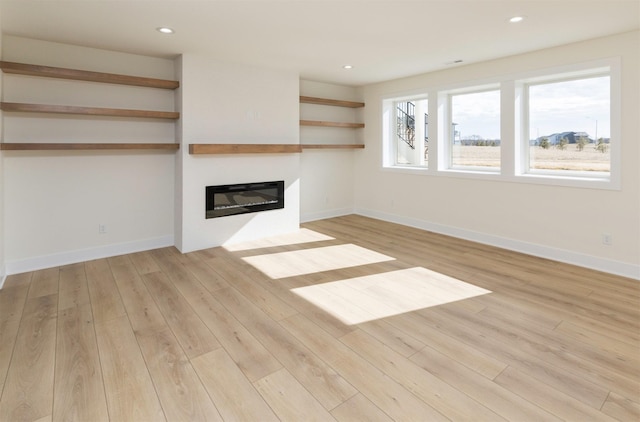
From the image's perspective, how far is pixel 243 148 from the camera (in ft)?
15.6

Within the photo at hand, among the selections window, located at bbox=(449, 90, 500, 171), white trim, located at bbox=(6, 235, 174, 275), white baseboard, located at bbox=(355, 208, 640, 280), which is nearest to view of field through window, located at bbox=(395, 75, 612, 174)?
window, located at bbox=(449, 90, 500, 171)

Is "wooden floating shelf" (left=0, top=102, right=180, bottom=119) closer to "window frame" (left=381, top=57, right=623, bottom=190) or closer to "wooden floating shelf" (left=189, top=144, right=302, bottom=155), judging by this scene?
"wooden floating shelf" (left=189, top=144, right=302, bottom=155)

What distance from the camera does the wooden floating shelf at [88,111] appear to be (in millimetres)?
3488

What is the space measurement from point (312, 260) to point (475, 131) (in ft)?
9.84

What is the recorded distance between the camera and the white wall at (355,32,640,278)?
3582mm

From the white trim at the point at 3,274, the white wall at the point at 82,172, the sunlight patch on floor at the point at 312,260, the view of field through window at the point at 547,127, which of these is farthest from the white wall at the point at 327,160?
the white trim at the point at 3,274

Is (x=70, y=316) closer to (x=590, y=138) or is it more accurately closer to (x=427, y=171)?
(x=427, y=171)

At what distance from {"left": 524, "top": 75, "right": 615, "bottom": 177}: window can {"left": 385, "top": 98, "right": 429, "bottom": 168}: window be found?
5.30 ft

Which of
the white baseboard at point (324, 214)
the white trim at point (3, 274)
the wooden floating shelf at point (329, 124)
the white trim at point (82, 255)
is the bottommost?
the white trim at point (3, 274)

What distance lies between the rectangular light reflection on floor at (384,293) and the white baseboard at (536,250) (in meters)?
1.51

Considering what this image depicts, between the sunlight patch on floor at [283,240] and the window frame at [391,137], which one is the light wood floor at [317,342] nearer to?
the sunlight patch on floor at [283,240]

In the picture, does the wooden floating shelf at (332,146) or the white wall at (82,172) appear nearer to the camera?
the white wall at (82,172)

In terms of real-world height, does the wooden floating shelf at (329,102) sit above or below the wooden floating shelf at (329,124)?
above

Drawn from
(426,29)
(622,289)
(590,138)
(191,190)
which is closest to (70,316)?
(191,190)
